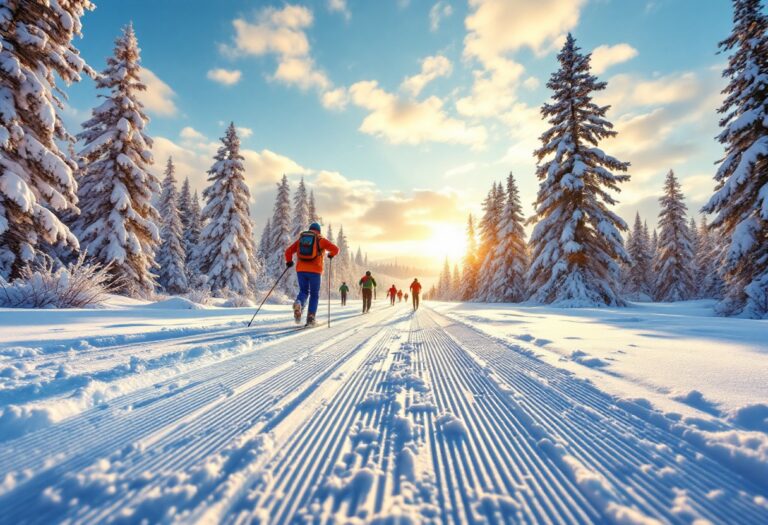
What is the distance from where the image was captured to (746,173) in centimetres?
1074

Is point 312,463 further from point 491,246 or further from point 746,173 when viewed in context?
point 491,246

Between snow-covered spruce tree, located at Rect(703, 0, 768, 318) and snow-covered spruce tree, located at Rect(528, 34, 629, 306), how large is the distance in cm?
327

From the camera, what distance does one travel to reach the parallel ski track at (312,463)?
38.4 inches

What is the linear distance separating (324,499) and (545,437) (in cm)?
105

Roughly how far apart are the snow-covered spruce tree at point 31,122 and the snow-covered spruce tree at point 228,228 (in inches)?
433

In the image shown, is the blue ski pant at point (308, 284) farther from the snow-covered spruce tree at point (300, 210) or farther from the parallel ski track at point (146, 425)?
the snow-covered spruce tree at point (300, 210)

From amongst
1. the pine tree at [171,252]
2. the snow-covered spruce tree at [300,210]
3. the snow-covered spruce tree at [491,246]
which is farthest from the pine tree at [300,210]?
the snow-covered spruce tree at [491,246]

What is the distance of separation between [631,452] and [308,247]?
578 cm

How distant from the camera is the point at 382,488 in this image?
1.08 meters

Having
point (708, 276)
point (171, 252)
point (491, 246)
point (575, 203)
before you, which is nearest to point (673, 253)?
point (708, 276)

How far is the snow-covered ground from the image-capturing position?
3.26 feet

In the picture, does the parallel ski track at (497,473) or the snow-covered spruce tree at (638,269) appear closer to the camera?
the parallel ski track at (497,473)

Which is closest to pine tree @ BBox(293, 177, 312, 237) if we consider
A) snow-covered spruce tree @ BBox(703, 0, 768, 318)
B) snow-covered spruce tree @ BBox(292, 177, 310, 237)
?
snow-covered spruce tree @ BBox(292, 177, 310, 237)

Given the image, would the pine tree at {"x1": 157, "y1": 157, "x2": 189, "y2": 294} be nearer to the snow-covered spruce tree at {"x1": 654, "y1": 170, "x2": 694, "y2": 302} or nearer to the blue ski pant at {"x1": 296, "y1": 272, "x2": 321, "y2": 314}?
the blue ski pant at {"x1": 296, "y1": 272, "x2": 321, "y2": 314}
